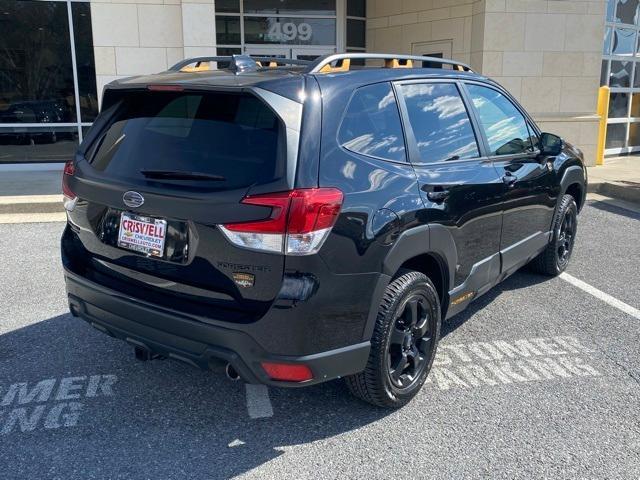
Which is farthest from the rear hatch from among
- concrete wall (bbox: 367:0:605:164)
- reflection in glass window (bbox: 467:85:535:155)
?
concrete wall (bbox: 367:0:605:164)

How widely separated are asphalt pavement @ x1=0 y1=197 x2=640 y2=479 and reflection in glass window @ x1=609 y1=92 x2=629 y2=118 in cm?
1047

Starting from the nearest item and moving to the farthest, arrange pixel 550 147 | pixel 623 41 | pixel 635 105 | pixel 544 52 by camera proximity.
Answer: pixel 550 147
pixel 544 52
pixel 623 41
pixel 635 105

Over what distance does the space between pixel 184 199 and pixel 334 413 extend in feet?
4.65

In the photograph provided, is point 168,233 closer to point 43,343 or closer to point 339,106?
point 339,106

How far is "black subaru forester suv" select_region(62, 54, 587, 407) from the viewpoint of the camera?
2.56 meters

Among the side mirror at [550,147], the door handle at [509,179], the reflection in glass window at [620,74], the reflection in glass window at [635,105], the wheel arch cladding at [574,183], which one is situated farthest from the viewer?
the reflection in glass window at [635,105]

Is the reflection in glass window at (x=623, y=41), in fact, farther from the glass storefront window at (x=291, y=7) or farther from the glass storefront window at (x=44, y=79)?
the glass storefront window at (x=44, y=79)

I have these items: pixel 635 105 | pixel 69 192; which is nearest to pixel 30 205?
pixel 69 192

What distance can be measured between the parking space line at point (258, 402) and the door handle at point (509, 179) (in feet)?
6.74

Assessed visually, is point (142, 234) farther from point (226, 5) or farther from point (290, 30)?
point (290, 30)

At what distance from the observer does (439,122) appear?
355 cm

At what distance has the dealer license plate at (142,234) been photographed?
276 cm

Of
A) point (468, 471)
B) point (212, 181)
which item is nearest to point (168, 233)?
point (212, 181)

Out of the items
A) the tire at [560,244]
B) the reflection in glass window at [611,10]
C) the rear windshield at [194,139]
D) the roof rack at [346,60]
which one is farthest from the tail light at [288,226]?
the reflection in glass window at [611,10]
